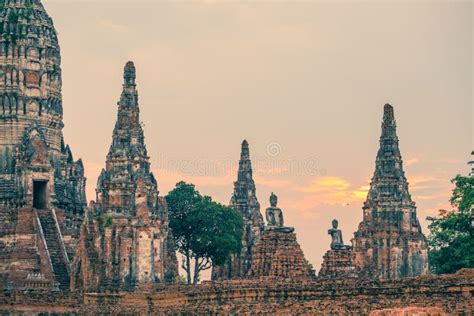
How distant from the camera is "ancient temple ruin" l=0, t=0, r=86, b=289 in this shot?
2965 inches

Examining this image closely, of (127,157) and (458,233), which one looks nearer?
(127,157)

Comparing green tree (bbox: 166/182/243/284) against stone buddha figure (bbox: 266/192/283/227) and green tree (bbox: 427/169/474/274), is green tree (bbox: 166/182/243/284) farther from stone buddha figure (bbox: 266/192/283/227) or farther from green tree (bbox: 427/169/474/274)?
stone buddha figure (bbox: 266/192/283/227)

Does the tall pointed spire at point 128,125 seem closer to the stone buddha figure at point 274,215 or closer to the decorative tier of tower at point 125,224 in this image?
the decorative tier of tower at point 125,224

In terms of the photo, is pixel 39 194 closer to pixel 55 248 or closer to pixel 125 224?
pixel 55 248

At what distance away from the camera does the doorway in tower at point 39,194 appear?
79.2m

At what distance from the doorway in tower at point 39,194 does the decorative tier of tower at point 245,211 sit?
15.1m

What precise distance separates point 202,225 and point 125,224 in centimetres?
1938

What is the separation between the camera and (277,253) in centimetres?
5878

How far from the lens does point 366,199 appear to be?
86250 mm

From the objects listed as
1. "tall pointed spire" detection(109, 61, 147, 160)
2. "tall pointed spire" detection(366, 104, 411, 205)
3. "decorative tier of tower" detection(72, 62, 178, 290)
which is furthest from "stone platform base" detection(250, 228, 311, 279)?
"tall pointed spire" detection(366, 104, 411, 205)

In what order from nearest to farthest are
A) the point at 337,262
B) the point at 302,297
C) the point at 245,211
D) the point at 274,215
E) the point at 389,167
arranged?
1. the point at 302,297
2. the point at 274,215
3. the point at 337,262
4. the point at 389,167
5. the point at 245,211

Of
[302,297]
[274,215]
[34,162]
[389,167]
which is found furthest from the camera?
[389,167]

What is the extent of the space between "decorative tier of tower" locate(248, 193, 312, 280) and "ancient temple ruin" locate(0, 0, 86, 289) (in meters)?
17.4

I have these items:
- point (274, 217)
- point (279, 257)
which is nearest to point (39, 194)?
point (274, 217)
